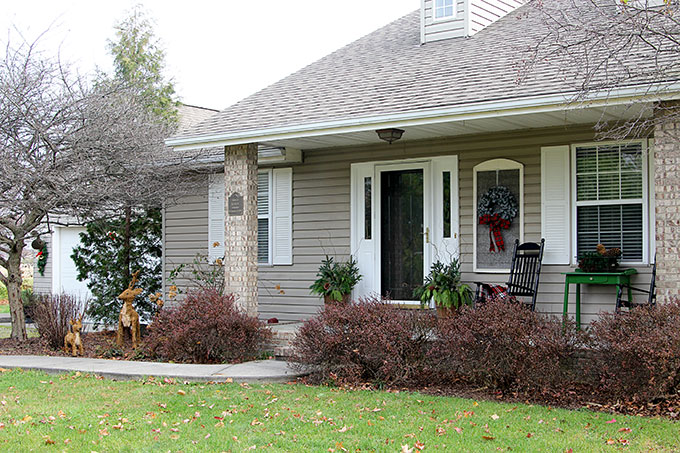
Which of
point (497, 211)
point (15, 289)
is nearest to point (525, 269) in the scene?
point (497, 211)

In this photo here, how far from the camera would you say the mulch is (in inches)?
385

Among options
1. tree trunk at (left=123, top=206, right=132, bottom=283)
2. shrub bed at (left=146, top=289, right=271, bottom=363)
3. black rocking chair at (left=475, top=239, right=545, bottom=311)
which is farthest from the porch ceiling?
tree trunk at (left=123, top=206, right=132, bottom=283)

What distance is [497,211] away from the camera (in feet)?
32.2

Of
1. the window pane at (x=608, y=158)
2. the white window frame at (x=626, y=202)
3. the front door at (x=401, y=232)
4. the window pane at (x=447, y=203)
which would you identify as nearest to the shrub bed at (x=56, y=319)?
the front door at (x=401, y=232)

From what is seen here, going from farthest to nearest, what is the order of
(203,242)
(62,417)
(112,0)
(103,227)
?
(112,0) < (103,227) < (203,242) < (62,417)

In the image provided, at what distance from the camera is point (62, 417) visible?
20.3 feet

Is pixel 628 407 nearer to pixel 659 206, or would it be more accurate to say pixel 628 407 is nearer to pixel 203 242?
pixel 659 206

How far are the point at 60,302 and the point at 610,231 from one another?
24.0 feet

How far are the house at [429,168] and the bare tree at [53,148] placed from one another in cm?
122

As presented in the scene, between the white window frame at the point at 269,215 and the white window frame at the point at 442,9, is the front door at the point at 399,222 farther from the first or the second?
the white window frame at the point at 442,9

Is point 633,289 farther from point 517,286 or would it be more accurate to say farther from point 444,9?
point 444,9

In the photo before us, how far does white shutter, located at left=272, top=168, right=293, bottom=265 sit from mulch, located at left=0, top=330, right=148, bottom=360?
246cm

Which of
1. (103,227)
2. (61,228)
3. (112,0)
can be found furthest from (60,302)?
(112,0)

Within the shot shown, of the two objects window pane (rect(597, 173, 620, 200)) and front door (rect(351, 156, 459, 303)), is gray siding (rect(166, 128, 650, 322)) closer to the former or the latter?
front door (rect(351, 156, 459, 303))
